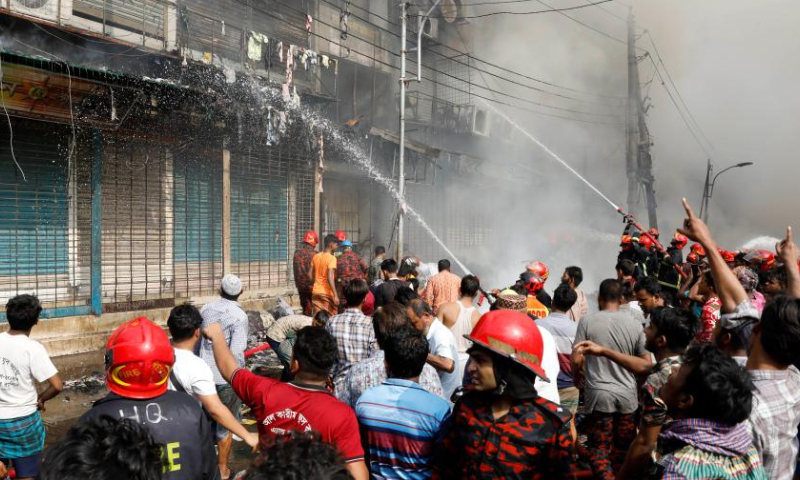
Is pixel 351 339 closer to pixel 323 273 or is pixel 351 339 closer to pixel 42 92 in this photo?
pixel 323 273

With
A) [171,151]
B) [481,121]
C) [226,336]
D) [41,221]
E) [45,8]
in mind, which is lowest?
[226,336]

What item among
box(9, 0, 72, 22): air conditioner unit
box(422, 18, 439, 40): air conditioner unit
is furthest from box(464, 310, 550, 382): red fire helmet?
box(422, 18, 439, 40): air conditioner unit

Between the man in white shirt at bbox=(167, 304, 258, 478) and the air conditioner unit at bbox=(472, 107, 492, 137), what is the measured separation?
17284 mm

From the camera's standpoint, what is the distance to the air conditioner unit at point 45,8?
30.0 ft

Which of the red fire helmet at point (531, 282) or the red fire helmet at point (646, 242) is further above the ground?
the red fire helmet at point (646, 242)

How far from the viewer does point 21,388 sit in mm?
3770

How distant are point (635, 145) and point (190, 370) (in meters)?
20.7

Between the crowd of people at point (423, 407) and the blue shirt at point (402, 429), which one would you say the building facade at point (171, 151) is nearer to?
the crowd of people at point (423, 407)

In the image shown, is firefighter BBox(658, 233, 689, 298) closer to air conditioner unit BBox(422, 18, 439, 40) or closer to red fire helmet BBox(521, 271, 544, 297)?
red fire helmet BBox(521, 271, 544, 297)

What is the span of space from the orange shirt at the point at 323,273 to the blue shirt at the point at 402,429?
19.0 feet

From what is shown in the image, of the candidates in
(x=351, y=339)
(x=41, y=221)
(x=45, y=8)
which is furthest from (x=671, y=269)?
(x=45, y=8)

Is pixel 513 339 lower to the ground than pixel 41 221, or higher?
lower

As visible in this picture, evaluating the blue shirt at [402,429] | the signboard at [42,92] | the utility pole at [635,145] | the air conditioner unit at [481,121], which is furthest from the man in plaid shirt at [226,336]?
the utility pole at [635,145]

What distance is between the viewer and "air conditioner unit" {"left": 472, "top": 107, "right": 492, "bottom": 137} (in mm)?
19848
